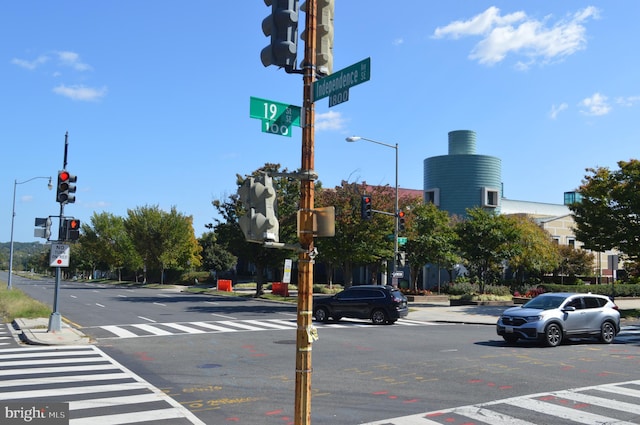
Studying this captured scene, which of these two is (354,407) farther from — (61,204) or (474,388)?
(61,204)

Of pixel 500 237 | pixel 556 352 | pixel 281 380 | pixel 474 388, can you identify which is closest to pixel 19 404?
pixel 281 380

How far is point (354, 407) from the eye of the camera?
926 cm

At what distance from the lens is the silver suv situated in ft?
56.1

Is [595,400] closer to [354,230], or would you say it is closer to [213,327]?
[213,327]

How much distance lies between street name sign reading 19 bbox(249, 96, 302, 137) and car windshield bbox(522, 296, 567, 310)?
14473 millimetres

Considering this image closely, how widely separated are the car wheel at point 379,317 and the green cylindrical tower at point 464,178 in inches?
1424

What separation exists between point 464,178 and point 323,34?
55845mm

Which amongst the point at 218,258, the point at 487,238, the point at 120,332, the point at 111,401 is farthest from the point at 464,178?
the point at 111,401

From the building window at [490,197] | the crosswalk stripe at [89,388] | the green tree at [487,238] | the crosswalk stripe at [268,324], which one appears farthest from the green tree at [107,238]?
the crosswalk stripe at [89,388]

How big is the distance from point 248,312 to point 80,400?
2068 cm

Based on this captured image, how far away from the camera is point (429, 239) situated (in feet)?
132

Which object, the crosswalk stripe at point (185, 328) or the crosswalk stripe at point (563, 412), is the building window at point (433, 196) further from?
the crosswalk stripe at point (563, 412)

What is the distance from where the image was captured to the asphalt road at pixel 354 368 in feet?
30.4

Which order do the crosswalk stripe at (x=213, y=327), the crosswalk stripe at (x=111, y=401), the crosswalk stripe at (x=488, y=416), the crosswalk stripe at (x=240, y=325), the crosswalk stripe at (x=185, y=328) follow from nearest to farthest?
the crosswalk stripe at (x=488, y=416) < the crosswalk stripe at (x=111, y=401) < the crosswalk stripe at (x=185, y=328) < the crosswalk stripe at (x=213, y=327) < the crosswalk stripe at (x=240, y=325)
